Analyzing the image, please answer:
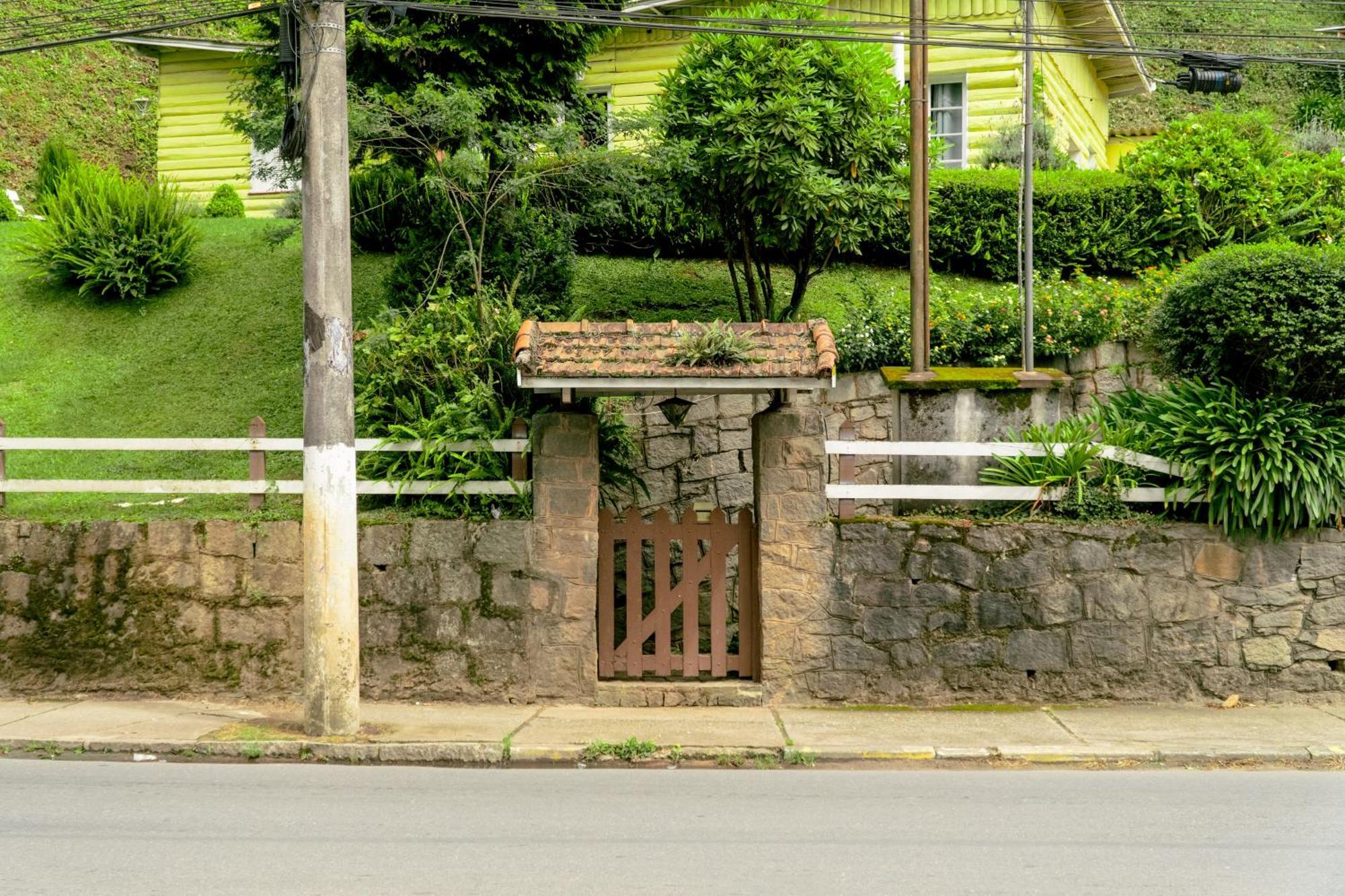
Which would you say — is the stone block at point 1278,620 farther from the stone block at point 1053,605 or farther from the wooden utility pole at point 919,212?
the wooden utility pole at point 919,212

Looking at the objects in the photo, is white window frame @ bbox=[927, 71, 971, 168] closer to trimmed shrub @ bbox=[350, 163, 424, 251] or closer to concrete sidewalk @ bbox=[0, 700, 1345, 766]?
trimmed shrub @ bbox=[350, 163, 424, 251]

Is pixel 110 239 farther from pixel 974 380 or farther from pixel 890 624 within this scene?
pixel 890 624

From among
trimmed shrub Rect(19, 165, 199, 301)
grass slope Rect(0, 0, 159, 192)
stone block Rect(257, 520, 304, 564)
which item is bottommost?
stone block Rect(257, 520, 304, 564)

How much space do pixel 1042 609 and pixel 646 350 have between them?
373 cm

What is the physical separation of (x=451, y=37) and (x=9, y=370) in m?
6.60

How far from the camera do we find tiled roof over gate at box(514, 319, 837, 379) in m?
9.15

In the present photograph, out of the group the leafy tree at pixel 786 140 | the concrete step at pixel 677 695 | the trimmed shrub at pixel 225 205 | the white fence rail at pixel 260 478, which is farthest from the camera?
the trimmed shrub at pixel 225 205

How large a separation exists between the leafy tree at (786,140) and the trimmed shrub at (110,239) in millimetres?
7236

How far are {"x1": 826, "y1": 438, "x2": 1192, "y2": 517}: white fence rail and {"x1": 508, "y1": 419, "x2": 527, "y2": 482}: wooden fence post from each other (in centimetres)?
244

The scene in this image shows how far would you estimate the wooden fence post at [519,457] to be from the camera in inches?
400

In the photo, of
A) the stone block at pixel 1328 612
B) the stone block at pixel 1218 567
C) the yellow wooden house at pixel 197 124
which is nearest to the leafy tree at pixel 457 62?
the stone block at pixel 1218 567

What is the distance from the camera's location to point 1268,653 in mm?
9953

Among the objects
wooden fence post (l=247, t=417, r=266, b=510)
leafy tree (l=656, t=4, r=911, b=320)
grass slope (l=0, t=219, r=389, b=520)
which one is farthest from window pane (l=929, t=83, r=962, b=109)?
wooden fence post (l=247, t=417, r=266, b=510)

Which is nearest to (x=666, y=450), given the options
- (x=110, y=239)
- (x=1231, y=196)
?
(x=1231, y=196)
